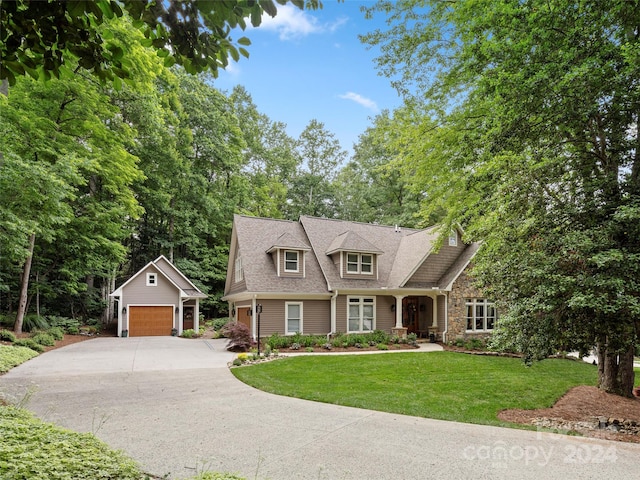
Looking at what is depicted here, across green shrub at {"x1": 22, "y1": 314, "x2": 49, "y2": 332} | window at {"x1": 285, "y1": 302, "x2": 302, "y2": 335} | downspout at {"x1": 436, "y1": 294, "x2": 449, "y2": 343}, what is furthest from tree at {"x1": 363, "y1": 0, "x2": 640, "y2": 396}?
green shrub at {"x1": 22, "y1": 314, "x2": 49, "y2": 332}

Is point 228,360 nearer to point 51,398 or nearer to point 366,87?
point 51,398

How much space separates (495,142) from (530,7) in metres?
2.21

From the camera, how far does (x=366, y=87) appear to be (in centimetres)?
746

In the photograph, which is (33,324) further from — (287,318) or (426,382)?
(426,382)

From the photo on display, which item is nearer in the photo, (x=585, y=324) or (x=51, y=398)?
(x=585, y=324)

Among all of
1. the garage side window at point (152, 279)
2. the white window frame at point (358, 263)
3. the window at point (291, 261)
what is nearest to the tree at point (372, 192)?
the white window frame at point (358, 263)

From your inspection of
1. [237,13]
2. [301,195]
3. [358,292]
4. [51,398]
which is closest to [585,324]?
[237,13]

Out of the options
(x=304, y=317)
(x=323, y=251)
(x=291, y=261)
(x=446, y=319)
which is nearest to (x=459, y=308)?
(x=446, y=319)

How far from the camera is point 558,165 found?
7.71 meters

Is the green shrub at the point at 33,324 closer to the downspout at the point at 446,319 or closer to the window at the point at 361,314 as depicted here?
the window at the point at 361,314

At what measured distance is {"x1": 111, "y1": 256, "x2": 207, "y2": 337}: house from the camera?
2125cm

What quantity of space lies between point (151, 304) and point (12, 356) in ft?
34.3

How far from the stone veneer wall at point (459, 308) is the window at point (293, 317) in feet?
22.0

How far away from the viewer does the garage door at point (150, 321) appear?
21.4m
